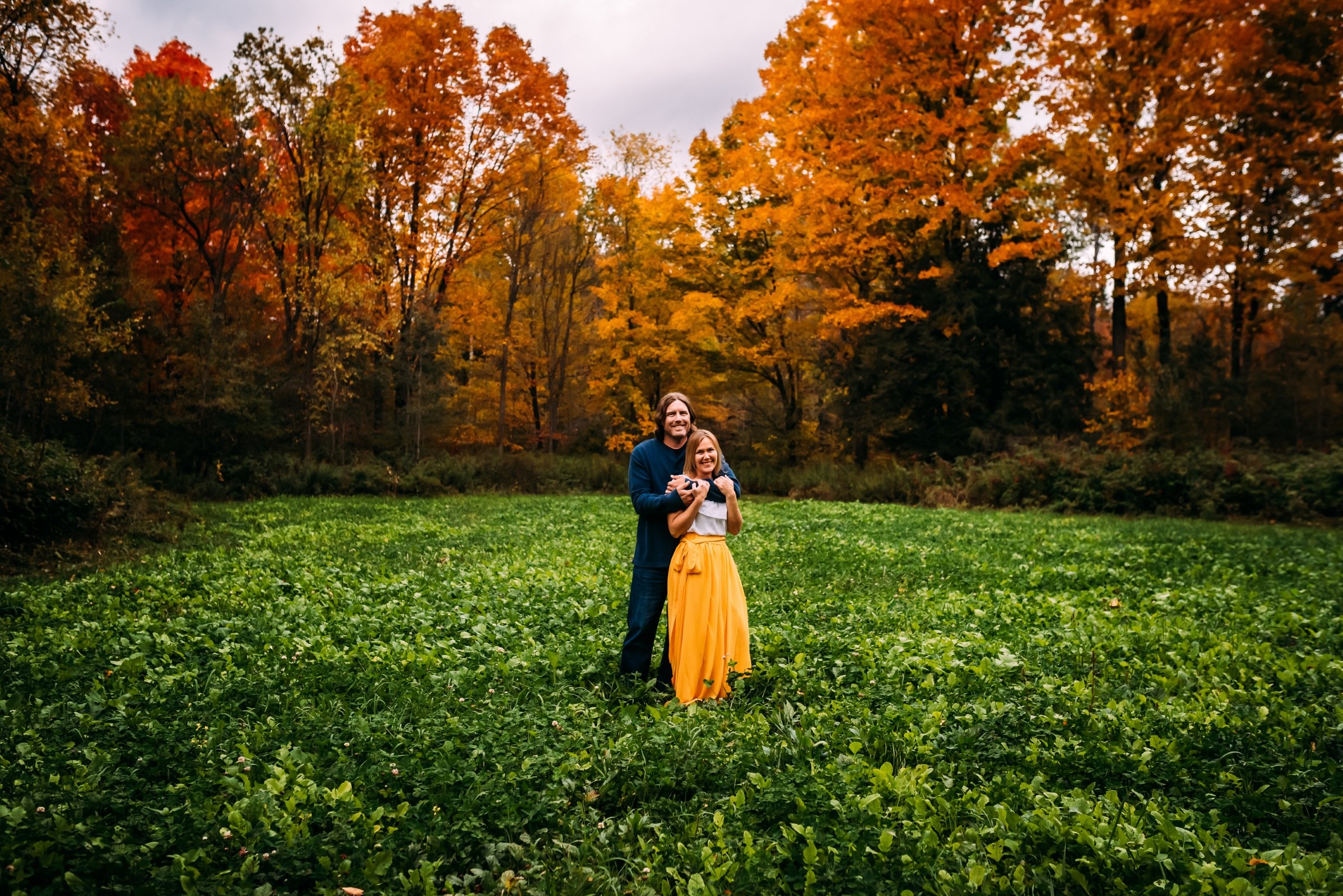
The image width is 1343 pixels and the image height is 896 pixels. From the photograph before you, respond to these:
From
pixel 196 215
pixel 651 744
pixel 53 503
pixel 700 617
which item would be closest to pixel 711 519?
pixel 700 617

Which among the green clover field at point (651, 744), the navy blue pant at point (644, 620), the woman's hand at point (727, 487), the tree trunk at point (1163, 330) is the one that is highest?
the tree trunk at point (1163, 330)

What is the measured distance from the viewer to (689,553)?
5.52 meters

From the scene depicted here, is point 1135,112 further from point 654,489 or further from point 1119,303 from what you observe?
point 654,489

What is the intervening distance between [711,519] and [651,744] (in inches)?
63.9

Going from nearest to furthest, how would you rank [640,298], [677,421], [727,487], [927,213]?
[727,487] < [677,421] < [927,213] < [640,298]

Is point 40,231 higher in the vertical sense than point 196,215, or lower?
lower

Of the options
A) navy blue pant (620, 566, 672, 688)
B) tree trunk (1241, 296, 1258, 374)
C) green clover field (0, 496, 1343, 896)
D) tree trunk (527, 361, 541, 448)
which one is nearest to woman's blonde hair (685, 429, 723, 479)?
navy blue pant (620, 566, 672, 688)

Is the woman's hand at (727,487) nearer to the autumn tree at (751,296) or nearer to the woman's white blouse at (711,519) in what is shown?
the woman's white blouse at (711,519)

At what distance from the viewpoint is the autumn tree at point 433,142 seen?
28312 millimetres

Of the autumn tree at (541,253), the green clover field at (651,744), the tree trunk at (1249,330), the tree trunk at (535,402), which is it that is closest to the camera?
the green clover field at (651,744)

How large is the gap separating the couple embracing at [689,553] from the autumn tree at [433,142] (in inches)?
915

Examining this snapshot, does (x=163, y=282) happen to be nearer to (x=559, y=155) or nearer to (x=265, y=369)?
(x=265, y=369)

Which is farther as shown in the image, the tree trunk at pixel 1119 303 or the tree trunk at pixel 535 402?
the tree trunk at pixel 535 402

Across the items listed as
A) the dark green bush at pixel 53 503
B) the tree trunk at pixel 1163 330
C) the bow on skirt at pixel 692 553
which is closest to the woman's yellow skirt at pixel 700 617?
the bow on skirt at pixel 692 553
